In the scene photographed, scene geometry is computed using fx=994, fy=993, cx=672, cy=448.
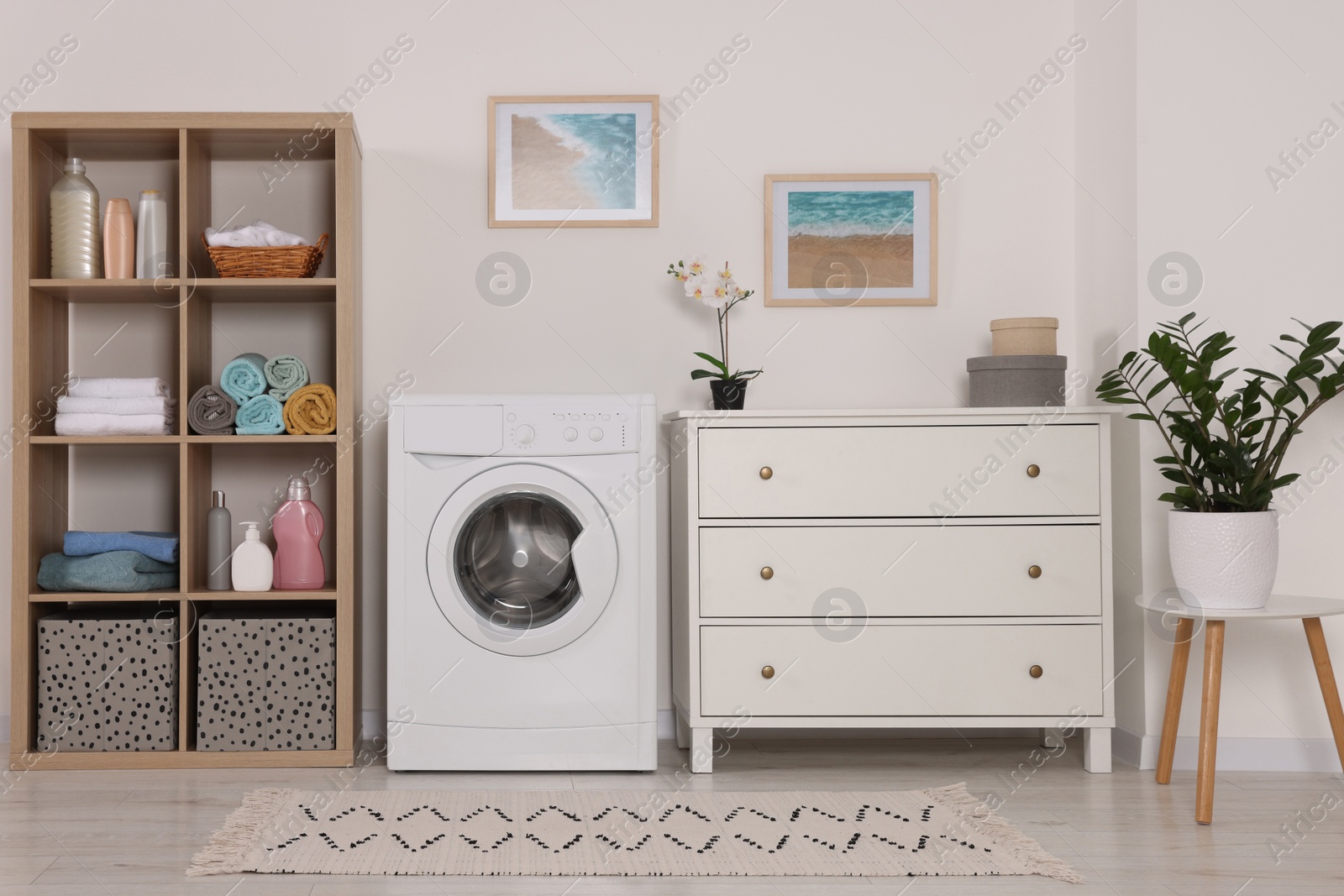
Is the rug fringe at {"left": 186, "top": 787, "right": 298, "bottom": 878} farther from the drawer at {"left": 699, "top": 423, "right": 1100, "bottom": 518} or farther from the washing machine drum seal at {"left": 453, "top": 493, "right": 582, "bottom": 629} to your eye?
the drawer at {"left": 699, "top": 423, "right": 1100, "bottom": 518}

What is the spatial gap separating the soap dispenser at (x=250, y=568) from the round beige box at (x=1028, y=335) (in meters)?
2.01

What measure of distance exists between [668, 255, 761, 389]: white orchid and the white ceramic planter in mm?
1160

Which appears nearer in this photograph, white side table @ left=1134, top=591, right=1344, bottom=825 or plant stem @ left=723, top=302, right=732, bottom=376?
white side table @ left=1134, top=591, right=1344, bottom=825

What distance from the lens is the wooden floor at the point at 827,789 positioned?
176 centimetres

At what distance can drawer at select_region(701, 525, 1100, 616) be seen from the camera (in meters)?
2.44

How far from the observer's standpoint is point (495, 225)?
2865mm

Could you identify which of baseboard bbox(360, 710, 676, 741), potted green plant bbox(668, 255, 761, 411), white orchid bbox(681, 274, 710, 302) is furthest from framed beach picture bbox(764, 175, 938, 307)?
baseboard bbox(360, 710, 676, 741)

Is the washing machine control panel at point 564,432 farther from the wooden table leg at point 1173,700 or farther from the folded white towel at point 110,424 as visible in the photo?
the wooden table leg at point 1173,700

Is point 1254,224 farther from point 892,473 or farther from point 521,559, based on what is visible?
point 521,559

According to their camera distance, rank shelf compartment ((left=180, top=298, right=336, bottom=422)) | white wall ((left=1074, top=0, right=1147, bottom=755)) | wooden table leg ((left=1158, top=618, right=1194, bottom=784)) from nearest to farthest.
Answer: wooden table leg ((left=1158, top=618, right=1194, bottom=784))
white wall ((left=1074, top=0, right=1147, bottom=755))
shelf compartment ((left=180, top=298, right=336, bottom=422))

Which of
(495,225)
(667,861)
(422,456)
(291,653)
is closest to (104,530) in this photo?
(291,653)

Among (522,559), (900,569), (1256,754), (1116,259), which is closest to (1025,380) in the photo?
(1116,259)

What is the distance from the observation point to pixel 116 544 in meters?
2.54

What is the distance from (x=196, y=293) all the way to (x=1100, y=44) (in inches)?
101
